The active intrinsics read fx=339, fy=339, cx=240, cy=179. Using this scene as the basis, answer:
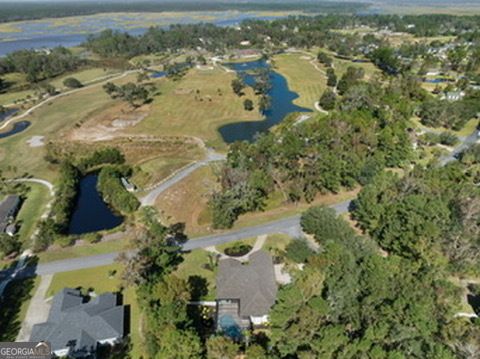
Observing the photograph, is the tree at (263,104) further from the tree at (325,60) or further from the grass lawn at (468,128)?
the tree at (325,60)

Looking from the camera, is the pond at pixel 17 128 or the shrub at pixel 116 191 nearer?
the shrub at pixel 116 191

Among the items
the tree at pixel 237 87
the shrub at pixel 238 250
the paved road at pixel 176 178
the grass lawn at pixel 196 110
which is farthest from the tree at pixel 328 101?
the shrub at pixel 238 250

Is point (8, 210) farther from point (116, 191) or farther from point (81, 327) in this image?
point (81, 327)

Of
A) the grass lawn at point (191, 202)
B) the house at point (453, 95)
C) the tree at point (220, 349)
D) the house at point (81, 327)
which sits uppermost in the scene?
the tree at point (220, 349)

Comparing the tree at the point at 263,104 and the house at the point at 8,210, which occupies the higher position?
the house at the point at 8,210

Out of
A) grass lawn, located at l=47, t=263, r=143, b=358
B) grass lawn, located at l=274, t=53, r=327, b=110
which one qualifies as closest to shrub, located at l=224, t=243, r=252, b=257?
grass lawn, located at l=47, t=263, r=143, b=358

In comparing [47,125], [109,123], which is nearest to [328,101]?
[109,123]
